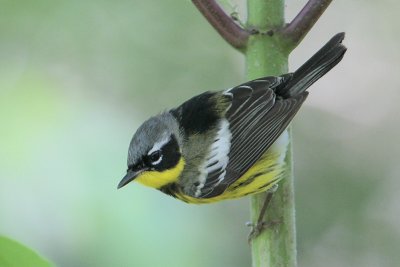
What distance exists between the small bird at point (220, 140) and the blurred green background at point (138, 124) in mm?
102

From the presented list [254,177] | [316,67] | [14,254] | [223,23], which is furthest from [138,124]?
[14,254]

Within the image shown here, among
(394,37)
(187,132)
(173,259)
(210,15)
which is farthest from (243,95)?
(394,37)

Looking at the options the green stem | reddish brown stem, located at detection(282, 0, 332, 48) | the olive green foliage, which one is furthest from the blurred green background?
the olive green foliage

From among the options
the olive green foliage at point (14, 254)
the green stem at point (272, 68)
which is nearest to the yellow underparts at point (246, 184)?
the green stem at point (272, 68)

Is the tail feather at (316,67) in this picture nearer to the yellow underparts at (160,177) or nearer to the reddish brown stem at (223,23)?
the yellow underparts at (160,177)

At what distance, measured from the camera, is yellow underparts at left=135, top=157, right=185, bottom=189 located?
1.99m

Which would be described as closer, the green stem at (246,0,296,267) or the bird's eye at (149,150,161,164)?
the green stem at (246,0,296,267)

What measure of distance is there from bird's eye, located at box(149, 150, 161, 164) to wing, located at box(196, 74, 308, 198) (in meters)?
0.15

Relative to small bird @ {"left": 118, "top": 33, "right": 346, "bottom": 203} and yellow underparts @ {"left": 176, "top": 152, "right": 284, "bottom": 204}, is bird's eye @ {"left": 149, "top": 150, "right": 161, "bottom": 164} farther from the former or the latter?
yellow underparts @ {"left": 176, "top": 152, "right": 284, "bottom": 204}

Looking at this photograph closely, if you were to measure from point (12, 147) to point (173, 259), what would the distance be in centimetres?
66

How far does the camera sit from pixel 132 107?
3.16m

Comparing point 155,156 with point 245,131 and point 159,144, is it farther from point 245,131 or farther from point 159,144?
point 245,131

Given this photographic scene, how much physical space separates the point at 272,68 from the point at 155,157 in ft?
2.28

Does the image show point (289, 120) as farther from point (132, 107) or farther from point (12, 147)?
point (132, 107)
